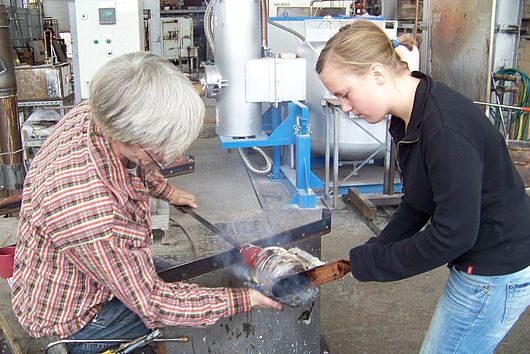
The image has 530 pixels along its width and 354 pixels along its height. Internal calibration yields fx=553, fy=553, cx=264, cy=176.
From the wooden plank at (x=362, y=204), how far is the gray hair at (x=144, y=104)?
248cm

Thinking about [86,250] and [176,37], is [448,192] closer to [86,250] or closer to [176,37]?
[86,250]

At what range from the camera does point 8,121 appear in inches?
133

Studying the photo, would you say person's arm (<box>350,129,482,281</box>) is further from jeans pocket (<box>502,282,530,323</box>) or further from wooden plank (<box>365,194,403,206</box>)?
wooden plank (<box>365,194,403,206</box>)

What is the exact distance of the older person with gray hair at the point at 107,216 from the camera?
42.4 inches

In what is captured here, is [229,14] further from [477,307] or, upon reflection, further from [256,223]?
[477,307]

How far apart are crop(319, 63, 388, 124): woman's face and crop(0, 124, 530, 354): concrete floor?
0.83m

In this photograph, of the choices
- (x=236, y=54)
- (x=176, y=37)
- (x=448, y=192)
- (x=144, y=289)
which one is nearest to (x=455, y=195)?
(x=448, y=192)

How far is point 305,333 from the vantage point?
1.78 metres

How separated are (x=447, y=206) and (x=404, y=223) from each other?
15.2 inches

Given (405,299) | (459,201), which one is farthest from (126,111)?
(405,299)

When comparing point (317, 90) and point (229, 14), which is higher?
point (229, 14)

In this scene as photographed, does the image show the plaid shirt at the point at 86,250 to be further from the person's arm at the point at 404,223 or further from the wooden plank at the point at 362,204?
the wooden plank at the point at 362,204

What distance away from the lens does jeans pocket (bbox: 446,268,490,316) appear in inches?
48.6

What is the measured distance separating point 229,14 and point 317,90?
2.69ft
